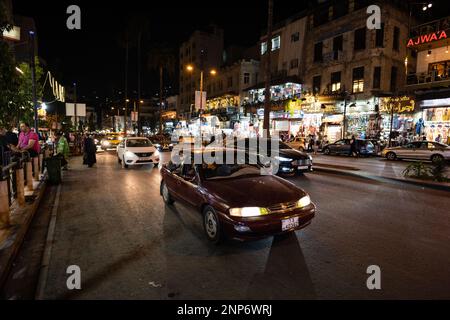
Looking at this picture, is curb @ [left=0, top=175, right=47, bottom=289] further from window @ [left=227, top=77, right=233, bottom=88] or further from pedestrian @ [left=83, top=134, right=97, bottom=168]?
window @ [left=227, top=77, right=233, bottom=88]

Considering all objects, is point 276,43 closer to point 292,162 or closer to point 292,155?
point 292,155

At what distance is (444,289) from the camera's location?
361 centimetres

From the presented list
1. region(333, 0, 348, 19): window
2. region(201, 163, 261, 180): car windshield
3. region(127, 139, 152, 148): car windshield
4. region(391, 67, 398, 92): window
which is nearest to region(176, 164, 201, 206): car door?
region(201, 163, 261, 180): car windshield

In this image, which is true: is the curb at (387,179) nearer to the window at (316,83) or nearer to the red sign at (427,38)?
the red sign at (427,38)

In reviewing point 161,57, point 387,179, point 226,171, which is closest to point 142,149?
point 226,171

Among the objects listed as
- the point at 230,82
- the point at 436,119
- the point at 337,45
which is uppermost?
the point at 337,45

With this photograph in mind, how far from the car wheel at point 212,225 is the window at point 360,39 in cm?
2618

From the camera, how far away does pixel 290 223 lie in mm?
4844

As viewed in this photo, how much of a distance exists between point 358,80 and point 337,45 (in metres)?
4.46

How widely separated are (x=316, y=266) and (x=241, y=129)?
A: 34.1m

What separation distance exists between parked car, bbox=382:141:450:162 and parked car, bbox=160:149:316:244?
1545 cm

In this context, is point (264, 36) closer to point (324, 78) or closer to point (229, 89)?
point (229, 89)

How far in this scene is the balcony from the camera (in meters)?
21.3
